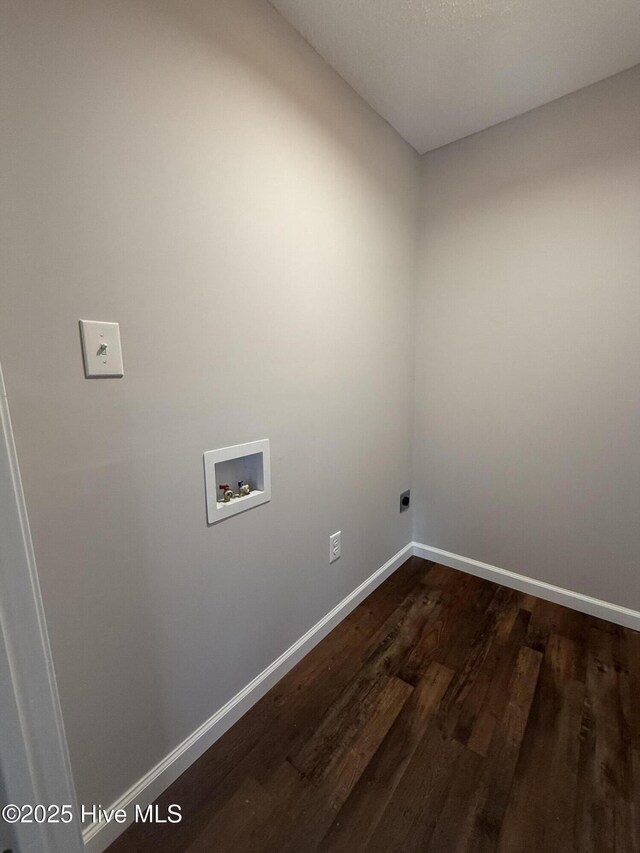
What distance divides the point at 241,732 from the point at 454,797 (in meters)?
0.68

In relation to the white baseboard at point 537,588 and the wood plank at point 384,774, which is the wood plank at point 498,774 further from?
the white baseboard at point 537,588

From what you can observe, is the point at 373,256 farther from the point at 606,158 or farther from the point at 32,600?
the point at 32,600

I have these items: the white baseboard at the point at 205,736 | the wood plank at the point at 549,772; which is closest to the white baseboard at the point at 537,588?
the wood plank at the point at 549,772

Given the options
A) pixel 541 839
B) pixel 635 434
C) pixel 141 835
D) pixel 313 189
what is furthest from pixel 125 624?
pixel 635 434

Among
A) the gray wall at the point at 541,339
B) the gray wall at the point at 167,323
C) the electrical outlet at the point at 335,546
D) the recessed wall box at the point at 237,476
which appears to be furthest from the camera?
the electrical outlet at the point at 335,546

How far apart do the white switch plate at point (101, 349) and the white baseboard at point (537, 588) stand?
80.2 inches

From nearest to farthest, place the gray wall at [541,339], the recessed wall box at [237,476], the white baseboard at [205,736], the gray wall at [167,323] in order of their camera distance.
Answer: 1. the gray wall at [167,323]
2. the white baseboard at [205,736]
3. the recessed wall box at [237,476]
4. the gray wall at [541,339]

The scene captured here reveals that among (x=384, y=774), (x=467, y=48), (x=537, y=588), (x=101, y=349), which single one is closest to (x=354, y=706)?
(x=384, y=774)

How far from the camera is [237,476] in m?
1.20

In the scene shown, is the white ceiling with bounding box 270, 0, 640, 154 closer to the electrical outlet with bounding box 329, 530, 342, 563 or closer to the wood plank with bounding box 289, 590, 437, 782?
the electrical outlet with bounding box 329, 530, 342, 563

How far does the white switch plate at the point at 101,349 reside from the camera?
0.77m

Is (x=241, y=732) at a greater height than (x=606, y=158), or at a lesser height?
lesser

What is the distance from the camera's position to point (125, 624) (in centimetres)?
89

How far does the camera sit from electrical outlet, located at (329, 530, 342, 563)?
1.58 meters
